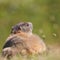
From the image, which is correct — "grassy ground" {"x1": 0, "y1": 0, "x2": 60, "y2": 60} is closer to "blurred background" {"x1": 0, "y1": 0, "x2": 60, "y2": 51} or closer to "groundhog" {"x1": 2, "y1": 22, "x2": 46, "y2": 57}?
"blurred background" {"x1": 0, "y1": 0, "x2": 60, "y2": 51}

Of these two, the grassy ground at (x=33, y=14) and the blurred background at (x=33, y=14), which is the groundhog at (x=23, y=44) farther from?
the blurred background at (x=33, y=14)

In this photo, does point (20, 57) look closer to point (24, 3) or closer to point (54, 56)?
point (54, 56)

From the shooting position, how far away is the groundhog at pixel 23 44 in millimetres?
8031

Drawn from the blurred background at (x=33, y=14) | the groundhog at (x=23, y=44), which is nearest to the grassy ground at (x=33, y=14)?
the blurred background at (x=33, y=14)

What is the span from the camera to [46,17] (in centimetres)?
1472

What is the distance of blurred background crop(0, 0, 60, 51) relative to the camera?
13708 mm

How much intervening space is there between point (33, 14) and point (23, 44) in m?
7.04

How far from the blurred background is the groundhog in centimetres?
412

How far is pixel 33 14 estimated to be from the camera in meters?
15.1

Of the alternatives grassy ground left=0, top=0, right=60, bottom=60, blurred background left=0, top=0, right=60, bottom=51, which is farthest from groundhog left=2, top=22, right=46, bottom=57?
blurred background left=0, top=0, right=60, bottom=51

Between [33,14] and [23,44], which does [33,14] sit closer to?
[33,14]

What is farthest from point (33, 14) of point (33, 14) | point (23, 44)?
point (23, 44)

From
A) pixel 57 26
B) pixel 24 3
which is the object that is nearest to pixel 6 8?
pixel 24 3

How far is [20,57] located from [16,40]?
1.84ft
